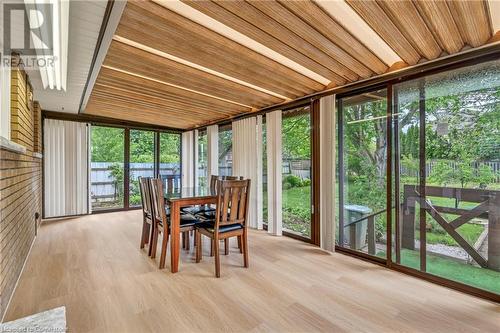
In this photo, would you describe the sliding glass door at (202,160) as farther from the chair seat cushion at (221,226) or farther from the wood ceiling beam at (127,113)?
the chair seat cushion at (221,226)

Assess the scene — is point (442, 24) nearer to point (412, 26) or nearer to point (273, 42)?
point (412, 26)

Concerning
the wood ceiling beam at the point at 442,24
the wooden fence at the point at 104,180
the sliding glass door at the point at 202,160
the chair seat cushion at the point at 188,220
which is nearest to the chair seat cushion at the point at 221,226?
the chair seat cushion at the point at 188,220

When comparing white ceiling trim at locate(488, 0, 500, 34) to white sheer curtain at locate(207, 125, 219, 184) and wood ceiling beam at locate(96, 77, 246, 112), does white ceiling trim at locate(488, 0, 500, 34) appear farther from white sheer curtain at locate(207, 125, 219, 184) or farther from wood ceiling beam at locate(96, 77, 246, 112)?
white sheer curtain at locate(207, 125, 219, 184)

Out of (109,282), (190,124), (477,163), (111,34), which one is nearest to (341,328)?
(477,163)

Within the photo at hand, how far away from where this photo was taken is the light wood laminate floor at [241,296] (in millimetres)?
1825

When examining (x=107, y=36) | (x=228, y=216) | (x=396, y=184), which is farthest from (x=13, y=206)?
(x=396, y=184)

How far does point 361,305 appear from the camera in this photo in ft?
6.74

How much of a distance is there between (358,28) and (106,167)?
19.2 ft

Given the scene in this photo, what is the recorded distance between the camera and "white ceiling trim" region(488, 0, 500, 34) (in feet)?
5.36

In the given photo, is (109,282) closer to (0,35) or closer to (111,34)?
(111,34)

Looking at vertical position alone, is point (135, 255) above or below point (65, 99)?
below

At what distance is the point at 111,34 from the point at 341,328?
2869 mm

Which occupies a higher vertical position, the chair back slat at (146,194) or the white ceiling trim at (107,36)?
the white ceiling trim at (107,36)

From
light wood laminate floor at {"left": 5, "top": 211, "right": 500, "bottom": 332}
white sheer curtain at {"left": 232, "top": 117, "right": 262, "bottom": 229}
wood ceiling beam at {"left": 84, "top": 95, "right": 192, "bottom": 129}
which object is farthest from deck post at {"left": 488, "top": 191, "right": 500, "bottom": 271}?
wood ceiling beam at {"left": 84, "top": 95, "right": 192, "bottom": 129}
